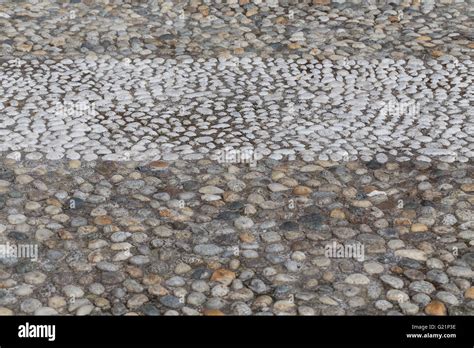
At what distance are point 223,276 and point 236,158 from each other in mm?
1950

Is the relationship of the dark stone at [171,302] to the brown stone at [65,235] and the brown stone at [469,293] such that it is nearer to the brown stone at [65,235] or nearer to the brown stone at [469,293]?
Result: the brown stone at [65,235]

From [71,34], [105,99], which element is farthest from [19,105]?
[71,34]

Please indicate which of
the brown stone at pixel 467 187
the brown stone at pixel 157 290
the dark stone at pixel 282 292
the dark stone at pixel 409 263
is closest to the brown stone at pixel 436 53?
the brown stone at pixel 467 187

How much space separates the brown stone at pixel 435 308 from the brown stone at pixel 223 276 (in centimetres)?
146

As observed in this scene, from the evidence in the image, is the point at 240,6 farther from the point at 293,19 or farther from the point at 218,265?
the point at 218,265

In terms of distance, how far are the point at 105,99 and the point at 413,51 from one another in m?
4.02

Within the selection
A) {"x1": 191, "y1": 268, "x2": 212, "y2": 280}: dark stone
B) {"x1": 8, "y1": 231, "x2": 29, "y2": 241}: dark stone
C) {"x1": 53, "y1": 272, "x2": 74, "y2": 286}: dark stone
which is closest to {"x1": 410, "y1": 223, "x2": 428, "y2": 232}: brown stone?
{"x1": 191, "y1": 268, "x2": 212, "y2": 280}: dark stone

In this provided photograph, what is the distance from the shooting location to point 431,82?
927 centimetres

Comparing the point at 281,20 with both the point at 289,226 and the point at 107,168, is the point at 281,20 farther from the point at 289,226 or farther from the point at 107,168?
the point at 289,226

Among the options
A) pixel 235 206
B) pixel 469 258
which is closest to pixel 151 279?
pixel 235 206

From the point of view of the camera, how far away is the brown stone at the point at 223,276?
233 inches

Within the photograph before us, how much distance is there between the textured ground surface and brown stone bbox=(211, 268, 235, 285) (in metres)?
0.02

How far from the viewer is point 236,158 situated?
302 inches
